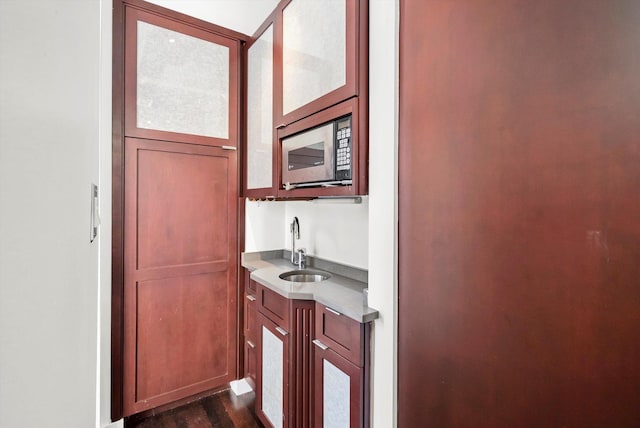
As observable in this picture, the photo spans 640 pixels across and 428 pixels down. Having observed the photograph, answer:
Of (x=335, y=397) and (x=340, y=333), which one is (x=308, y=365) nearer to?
(x=335, y=397)

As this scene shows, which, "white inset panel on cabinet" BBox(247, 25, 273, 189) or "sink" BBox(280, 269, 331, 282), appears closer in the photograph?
"white inset panel on cabinet" BBox(247, 25, 273, 189)

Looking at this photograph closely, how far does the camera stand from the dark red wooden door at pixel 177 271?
1.90 meters

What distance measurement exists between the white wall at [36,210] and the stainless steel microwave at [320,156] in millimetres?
1054

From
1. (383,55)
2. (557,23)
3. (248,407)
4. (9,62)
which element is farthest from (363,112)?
(248,407)

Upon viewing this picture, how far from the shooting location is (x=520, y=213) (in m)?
0.79

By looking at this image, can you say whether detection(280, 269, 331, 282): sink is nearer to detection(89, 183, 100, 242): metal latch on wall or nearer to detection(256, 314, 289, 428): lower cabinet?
detection(256, 314, 289, 428): lower cabinet

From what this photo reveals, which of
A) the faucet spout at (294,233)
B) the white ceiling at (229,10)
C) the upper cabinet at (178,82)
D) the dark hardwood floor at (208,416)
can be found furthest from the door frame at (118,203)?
the faucet spout at (294,233)

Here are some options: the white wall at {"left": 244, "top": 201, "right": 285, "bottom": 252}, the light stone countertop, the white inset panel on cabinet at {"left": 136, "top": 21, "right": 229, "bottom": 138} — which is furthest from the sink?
the white inset panel on cabinet at {"left": 136, "top": 21, "right": 229, "bottom": 138}

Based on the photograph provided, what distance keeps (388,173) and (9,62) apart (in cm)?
107

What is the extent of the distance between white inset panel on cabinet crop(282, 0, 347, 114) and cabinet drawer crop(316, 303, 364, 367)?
1027 mm

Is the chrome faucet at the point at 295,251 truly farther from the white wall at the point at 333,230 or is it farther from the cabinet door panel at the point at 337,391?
the cabinet door panel at the point at 337,391

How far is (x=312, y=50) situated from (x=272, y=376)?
5.76 ft

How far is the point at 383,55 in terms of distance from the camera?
1.17 meters

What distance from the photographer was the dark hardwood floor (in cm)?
190
